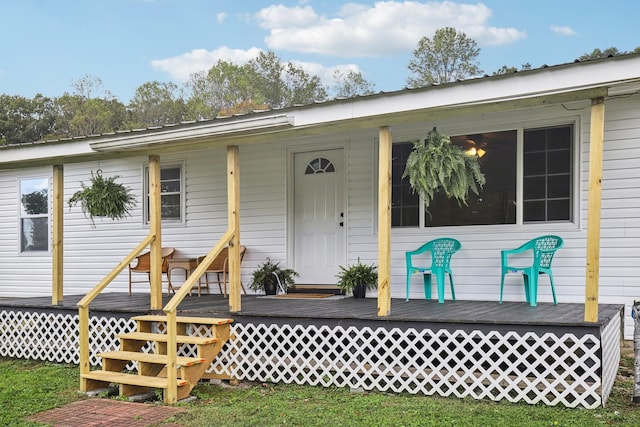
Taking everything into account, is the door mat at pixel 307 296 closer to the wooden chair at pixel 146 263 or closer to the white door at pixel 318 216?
the white door at pixel 318 216

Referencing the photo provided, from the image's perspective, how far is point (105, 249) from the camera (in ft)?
30.8

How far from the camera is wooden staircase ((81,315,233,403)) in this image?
496 centimetres

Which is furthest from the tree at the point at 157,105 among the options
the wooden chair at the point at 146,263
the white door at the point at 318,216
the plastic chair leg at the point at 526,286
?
the plastic chair leg at the point at 526,286

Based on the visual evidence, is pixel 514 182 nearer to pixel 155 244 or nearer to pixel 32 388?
pixel 155 244

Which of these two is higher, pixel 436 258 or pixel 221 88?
pixel 221 88

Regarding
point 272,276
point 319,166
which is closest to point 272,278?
point 272,276

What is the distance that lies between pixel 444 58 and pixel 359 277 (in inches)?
1054

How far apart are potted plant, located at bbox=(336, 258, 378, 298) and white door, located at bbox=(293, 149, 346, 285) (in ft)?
1.10

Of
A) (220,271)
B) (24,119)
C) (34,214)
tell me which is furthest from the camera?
(24,119)

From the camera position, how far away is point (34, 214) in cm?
1006

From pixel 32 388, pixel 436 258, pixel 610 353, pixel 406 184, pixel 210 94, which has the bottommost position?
pixel 32 388

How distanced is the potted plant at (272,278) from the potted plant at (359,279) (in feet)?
2.67

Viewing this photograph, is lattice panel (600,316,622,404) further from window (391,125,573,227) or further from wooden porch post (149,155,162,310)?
wooden porch post (149,155,162,310)

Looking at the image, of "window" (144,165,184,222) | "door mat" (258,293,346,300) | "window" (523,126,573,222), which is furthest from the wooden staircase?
"window" (523,126,573,222)
